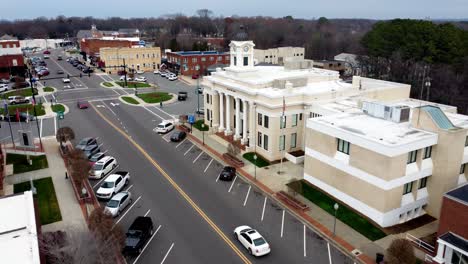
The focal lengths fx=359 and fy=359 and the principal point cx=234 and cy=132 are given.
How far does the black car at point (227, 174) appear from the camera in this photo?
37688 mm

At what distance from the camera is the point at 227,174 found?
37.8 m

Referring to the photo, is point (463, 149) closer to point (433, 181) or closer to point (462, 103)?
point (433, 181)

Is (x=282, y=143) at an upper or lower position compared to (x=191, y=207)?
upper

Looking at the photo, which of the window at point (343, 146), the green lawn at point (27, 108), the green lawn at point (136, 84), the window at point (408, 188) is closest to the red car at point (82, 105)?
the green lawn at point (27, 108)

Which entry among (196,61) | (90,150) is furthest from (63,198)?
(196,61)

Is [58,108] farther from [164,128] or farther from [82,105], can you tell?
[164,128]

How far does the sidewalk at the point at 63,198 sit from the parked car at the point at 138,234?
10.5ft

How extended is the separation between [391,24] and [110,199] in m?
86.2

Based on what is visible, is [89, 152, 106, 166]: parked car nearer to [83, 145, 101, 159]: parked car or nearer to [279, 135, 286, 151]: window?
[83, 145, 101, 159]: parked car

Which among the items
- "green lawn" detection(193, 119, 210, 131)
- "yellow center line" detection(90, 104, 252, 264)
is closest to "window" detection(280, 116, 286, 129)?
"yellow center line" detection(90, 104, 252, 264)

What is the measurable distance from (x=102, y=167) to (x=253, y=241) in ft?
66.5

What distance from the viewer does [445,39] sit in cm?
7888

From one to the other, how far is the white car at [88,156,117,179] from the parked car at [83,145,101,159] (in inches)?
155

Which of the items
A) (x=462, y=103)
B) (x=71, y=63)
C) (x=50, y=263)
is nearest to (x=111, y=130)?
(x=50, y=263)
